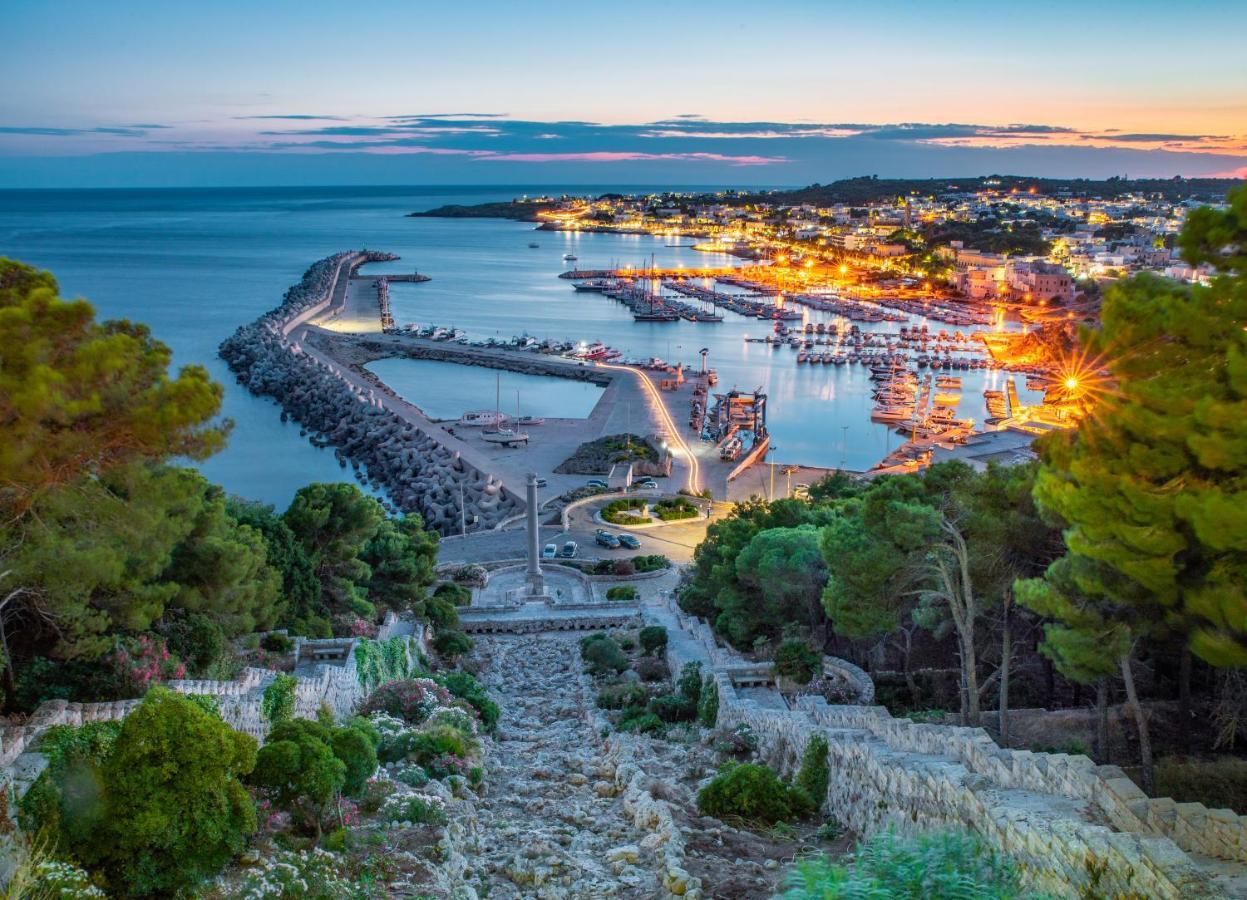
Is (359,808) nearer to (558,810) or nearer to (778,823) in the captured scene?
(558,810)

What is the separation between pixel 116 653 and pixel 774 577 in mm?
8277

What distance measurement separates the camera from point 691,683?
1467 cm

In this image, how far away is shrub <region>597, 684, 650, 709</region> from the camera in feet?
48.7

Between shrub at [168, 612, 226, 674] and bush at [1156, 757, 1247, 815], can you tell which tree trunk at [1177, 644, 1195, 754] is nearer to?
bush at [1156, 757, 1247, 815]

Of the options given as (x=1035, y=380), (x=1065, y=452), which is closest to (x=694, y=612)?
(x=1065, y=452)

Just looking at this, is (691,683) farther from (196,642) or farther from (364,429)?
(364,429)

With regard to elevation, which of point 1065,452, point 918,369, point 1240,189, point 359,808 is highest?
point 1240,189

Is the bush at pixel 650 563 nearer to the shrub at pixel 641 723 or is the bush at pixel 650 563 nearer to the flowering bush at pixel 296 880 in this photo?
the shrub at pixel 641 723

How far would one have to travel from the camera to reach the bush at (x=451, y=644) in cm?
1805

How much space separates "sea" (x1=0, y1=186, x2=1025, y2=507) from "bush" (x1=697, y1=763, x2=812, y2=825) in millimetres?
9399

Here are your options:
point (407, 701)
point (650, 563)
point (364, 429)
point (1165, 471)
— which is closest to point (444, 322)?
point (364, 429)

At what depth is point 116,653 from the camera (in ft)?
34.4

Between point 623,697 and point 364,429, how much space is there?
34278 millimetres

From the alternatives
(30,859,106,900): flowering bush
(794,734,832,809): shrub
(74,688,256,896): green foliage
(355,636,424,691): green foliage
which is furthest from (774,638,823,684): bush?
(30,859,106,900): flowering bush
